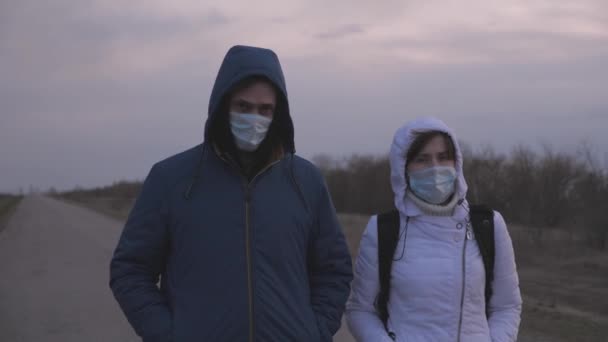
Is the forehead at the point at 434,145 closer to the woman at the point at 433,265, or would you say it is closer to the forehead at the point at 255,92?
the woman at the point at 433,265

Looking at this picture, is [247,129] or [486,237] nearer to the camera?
[247,129]

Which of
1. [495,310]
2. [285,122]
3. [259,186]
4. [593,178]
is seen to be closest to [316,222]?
[259,186]

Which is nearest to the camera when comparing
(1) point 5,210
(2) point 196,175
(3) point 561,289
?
(2) point 196,175

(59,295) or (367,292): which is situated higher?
(367,292)

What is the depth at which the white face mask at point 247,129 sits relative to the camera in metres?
2.95

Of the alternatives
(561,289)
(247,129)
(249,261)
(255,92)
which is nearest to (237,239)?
(249,261)

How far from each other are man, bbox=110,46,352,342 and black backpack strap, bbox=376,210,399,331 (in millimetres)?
163

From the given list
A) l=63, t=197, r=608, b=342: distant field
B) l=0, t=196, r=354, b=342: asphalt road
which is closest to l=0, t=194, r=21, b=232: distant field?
l=0, t=196, r=354, b=342: asphalt road

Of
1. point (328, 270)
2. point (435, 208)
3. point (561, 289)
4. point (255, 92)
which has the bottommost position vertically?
point (561, 289)

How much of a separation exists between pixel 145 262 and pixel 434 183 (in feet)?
4.64

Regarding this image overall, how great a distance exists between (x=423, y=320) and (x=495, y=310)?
41cm

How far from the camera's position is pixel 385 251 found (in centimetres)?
309

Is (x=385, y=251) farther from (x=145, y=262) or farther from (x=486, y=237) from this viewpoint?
(x=145, y=262)

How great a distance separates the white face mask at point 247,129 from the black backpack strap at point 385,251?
Result: 74cm
